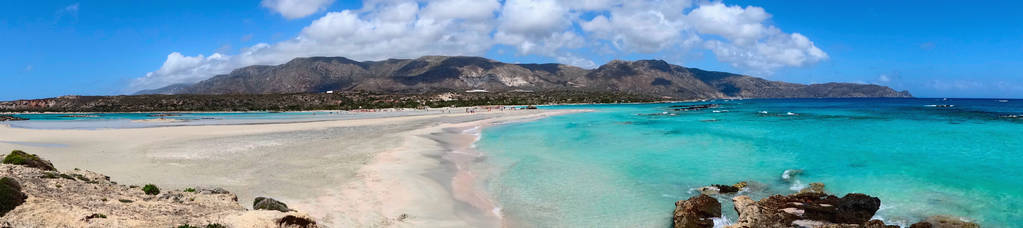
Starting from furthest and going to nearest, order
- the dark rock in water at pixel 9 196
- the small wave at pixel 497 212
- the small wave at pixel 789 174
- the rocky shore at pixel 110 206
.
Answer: the small wave at pixel 789 174, the small wave at pixel 497 212, the rocky shore at pixel 110 206, the dark rock in water at pixel 9 196

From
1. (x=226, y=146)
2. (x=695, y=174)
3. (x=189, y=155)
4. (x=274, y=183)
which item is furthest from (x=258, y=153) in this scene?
(x=695, y=174)

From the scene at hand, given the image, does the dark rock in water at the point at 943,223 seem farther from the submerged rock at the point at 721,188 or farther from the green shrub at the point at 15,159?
the green shrub at the point at 15,159

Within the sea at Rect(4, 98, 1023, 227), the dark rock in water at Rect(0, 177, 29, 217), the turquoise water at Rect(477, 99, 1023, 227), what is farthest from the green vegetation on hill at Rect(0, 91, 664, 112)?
the dark rock in water at Rect(0, 177, 29, 217)

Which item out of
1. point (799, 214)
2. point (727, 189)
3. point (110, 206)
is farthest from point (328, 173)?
point (799, 214)

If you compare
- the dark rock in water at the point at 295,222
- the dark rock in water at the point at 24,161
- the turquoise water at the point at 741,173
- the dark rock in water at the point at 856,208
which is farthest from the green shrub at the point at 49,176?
the dark rock in water at the point at 856,208

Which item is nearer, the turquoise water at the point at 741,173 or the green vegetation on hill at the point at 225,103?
Result: the turquoise water at the point at 741,173

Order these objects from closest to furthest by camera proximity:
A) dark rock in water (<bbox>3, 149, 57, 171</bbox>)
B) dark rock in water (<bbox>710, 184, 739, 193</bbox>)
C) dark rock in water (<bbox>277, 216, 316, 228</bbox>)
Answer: dark rock in water (<bbox>277, 216, 316, 228</bbox>), dark rock in water (<bbox>3, 149, 57, 171</bbox>), dark rock in water (<bbox>710, 184, 739, 193</bbox>)

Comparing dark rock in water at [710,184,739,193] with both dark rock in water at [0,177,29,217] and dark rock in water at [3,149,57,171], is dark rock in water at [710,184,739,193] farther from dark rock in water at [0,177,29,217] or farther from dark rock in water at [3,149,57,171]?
dark rock in water at [3,149,57,171]
